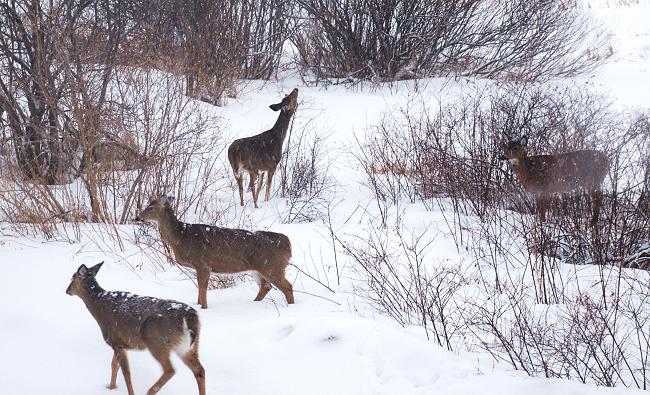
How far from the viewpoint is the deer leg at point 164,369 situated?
5.24 m

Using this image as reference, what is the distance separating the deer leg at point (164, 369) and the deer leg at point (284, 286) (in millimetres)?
1993

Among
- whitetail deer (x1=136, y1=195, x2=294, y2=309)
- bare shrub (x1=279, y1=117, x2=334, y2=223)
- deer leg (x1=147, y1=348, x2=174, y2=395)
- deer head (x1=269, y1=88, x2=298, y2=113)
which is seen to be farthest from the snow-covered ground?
deer head (x1=269, y1=88, x2=298, y2=113)

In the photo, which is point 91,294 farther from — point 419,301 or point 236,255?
point 419,301

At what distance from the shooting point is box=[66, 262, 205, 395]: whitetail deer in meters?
5.25

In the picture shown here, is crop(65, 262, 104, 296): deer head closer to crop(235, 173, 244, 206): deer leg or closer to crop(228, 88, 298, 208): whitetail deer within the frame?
crop(228, 88, 298, 208): whitetail deer

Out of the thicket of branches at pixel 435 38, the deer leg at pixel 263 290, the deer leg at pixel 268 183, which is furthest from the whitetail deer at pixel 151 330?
the thicket of branches at pixel 435 38

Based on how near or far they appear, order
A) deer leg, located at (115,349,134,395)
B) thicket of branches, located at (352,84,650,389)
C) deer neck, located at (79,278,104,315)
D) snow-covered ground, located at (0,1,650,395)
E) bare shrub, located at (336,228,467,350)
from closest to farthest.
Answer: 1. deer leg, located at (115,349,134,395)
2. snow-covered ground, located at (0,1,650,395)
3. thicket of branches, located at (352,84,650,389)
4. deer neck, located at (79,278,104,315)
5. bare shrub, located at (336,228,467,350)

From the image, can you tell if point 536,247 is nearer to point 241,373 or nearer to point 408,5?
point 241,373

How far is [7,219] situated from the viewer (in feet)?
33.9

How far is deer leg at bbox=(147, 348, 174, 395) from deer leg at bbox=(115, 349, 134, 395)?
0.56ft

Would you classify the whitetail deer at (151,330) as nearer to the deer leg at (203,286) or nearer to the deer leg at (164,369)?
the deer leg at (164,369)

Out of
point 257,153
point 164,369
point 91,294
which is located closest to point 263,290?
point 91,294

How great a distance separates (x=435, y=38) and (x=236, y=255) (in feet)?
46.7

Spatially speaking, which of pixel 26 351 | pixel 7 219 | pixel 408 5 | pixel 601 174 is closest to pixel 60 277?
pixel 26 351
